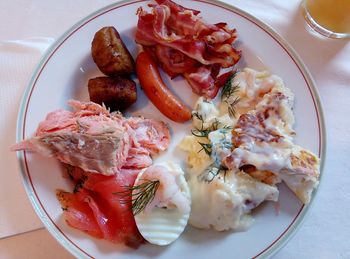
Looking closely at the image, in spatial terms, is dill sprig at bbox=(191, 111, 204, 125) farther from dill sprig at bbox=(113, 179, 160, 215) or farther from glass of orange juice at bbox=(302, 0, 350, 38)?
glass of orange juice at bbox=(302, 0, 350, 38)

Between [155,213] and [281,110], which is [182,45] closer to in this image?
[281,110]

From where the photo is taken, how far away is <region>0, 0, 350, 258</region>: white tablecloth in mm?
1545

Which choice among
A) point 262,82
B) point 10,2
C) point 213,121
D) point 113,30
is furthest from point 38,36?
point 262,82

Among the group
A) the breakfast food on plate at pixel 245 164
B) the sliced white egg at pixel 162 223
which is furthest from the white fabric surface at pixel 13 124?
the breakfast food on plate at pixel 245 164

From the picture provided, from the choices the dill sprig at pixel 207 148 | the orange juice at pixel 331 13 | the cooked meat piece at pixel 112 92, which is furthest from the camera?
the orange juice at pixel 331 13

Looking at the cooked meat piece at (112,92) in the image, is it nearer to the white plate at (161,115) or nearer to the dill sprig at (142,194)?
the white plate at (161,115)

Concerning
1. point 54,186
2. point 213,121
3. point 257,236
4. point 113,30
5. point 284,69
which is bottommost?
point 257,236

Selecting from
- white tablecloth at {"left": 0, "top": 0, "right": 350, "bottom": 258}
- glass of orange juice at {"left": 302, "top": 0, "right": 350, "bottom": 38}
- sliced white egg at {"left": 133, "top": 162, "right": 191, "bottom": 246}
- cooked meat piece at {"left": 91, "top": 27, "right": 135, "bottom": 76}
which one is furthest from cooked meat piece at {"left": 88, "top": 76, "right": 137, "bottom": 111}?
glass of orange juice at {"left": 302, "top": 0, "right": 350, "bottom": 38}

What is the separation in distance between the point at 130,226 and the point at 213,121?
1.71 ft

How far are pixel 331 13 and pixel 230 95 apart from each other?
66cm

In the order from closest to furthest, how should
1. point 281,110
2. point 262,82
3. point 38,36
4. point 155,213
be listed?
point 155,213, point 281,110, point 262,82, point 38,36

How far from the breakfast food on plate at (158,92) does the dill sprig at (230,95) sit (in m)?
0.16

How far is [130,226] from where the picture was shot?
147 cm

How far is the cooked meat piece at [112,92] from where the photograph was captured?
167cm
